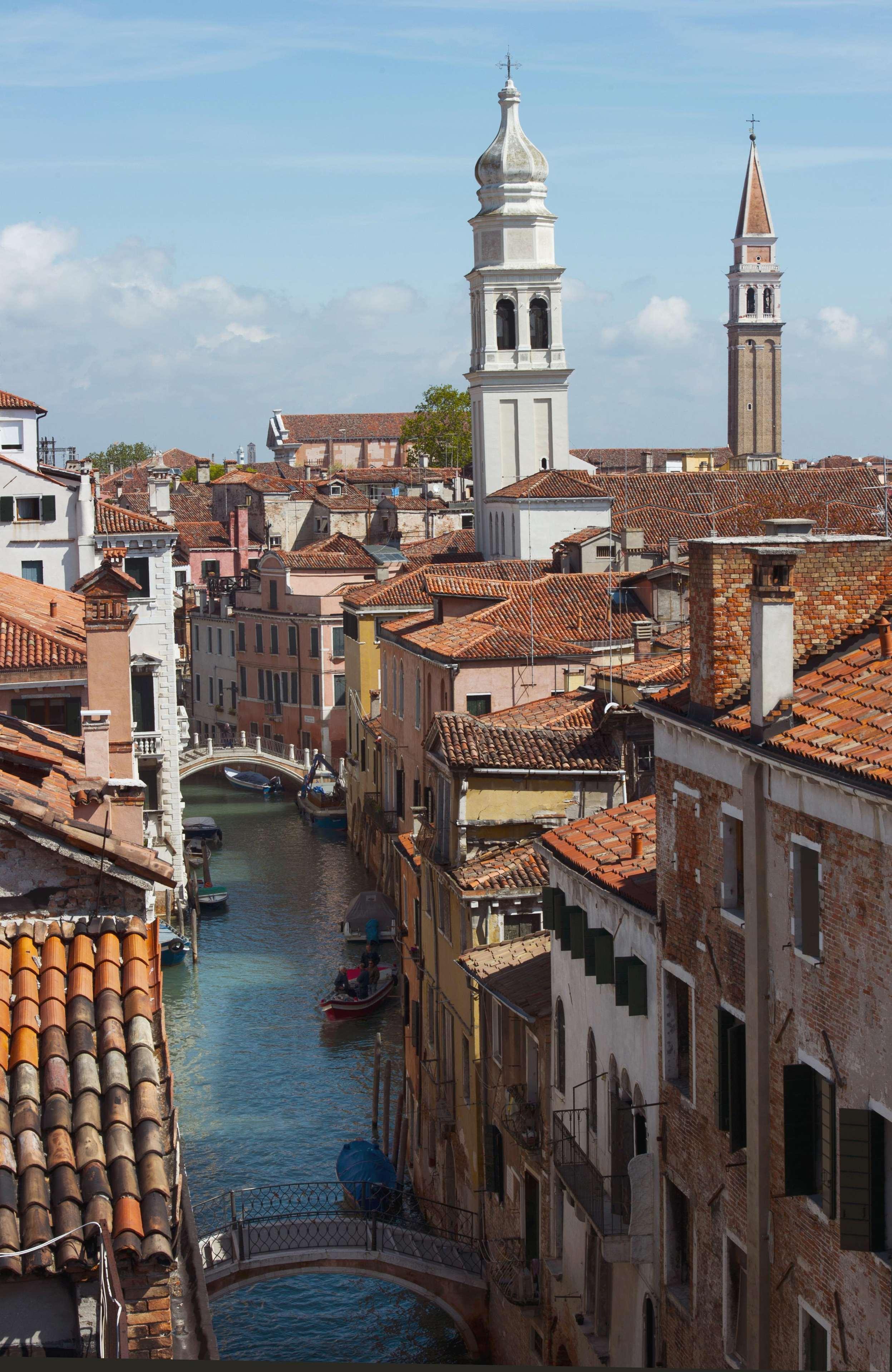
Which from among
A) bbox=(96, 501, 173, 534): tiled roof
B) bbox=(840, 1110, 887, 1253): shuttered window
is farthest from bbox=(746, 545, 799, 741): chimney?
bbox=(96, 501, 173, 534): tiled roof

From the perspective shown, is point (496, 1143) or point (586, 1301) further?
point (496, 1143)

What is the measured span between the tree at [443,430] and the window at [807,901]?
2978 inches

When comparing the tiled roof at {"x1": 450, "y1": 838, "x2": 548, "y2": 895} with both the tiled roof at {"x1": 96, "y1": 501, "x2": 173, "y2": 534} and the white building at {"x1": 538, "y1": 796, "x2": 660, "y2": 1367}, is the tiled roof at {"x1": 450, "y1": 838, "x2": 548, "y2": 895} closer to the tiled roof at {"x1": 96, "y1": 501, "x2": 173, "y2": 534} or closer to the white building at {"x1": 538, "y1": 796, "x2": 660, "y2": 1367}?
the white building at {"x1": 538, "y1": 796, "x2": 660, "y2": 1367}

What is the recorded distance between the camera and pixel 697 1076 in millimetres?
10172

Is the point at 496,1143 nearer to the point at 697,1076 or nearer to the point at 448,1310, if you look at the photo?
the point at 448,1310

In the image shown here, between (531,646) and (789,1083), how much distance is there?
19603 mm

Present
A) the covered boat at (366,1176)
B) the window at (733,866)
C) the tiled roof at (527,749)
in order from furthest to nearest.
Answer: the covered boat at (366,1176)
the tiled roof at (527,749)
the window at (733,866)

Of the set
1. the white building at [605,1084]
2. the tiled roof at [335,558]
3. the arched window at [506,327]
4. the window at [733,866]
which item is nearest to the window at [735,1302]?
the white building at [605,1084]

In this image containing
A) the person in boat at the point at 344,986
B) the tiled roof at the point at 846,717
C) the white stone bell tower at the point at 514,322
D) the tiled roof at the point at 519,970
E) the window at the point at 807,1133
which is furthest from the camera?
the white stone bell tower at the point at 514,322

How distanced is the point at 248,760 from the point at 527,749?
3116cm

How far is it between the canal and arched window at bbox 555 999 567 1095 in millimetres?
3114

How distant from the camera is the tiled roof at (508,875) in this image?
16828 mm

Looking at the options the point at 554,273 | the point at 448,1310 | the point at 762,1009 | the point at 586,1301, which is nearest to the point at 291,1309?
the point at 448,1310

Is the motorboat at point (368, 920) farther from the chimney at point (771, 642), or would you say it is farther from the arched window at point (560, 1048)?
the chimney at point (771, 642)
